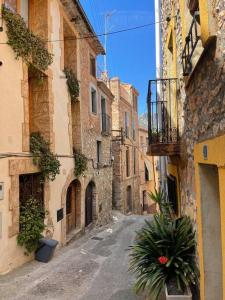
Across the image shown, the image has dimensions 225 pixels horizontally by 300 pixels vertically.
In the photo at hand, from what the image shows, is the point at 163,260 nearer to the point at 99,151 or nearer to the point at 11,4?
the point at 11,4

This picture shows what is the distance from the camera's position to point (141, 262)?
5.14m

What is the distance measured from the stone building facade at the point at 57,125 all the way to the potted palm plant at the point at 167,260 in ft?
11.5

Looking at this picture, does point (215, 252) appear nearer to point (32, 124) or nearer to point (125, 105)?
point (32, 124)

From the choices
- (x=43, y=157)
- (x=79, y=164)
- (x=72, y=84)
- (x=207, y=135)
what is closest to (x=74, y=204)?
(x=79, y=164)

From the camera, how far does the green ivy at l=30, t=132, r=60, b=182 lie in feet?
27.5

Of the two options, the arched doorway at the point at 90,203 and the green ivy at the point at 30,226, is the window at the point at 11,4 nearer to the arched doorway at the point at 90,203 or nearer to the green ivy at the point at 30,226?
the green ivy at the point at 30,226

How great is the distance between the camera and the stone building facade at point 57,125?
23.3ft

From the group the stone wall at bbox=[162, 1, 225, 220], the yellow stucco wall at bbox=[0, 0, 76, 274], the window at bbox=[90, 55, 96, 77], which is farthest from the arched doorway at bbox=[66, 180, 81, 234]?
the stone wall at bbox=[162, 1, 225, 220]

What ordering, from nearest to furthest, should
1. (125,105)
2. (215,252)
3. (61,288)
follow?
(215,252) < (61,288) < (125,105)

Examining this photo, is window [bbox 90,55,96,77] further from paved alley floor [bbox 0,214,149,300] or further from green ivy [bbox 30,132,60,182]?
paved alley floor [bbox 0,214,149,300]

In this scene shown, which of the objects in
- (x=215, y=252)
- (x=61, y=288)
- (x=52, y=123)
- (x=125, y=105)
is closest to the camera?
(x=215, y=252)

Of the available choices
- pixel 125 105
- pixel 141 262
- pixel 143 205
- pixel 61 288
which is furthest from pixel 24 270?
pixel 143 205

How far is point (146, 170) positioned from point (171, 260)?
2746cm

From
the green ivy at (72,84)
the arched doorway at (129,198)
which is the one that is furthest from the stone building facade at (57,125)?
the arched doorway at (129,198)
